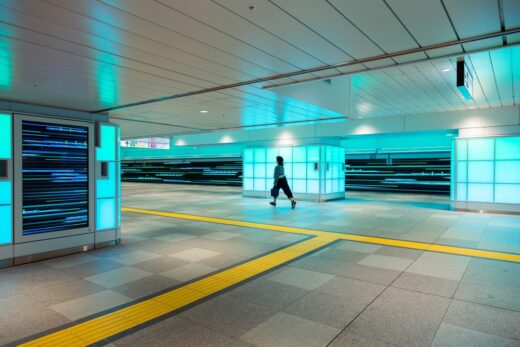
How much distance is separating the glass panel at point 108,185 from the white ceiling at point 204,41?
1363 millimetres

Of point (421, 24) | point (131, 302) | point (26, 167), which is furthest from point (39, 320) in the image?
point (421, 24)

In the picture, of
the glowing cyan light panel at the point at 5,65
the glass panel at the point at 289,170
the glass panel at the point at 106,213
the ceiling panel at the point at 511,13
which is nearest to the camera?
the ceiling panel at the point at 511,13

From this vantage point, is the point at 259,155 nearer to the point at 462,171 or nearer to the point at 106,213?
the point at 462,171

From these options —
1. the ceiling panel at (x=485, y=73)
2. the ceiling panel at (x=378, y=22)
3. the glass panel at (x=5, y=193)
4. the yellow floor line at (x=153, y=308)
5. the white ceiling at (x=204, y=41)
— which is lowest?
the yellow floor line at (x=153, y=308)

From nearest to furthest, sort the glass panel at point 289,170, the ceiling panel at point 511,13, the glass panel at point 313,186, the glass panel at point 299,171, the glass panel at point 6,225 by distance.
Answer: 1. the ceiling panel at point 511,13
2. the glass panel at point 6,225
3. the glass panel at point 313,186
4. the glass panel at point 299,171
5. the glass panel at point 289,170

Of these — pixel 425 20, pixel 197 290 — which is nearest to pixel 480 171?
pixel 425 20

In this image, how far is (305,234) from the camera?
8.27 m

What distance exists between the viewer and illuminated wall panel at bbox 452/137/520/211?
1216cm

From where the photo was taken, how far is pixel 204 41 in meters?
3.98

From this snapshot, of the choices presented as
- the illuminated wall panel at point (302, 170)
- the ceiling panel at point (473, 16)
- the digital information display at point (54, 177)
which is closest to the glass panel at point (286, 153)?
the illuminated wall panel at point (302, 170)

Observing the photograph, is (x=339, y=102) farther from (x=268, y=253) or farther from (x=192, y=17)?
(x=192, y=17)

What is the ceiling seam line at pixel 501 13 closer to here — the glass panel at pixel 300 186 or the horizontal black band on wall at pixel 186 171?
the glass panel at pixel 300 186

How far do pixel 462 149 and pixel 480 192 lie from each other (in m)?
1.73

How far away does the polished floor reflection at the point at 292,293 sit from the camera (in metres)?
3.35
